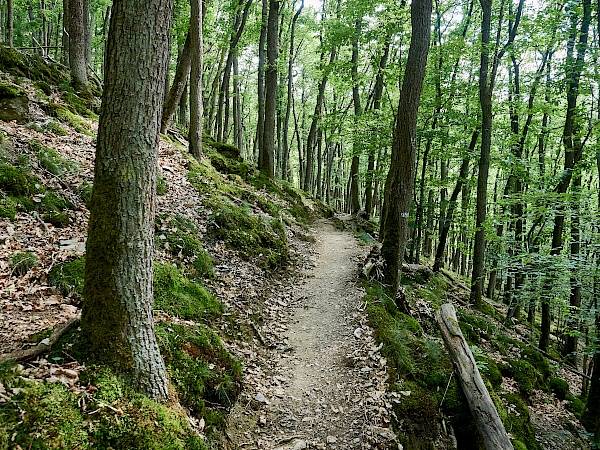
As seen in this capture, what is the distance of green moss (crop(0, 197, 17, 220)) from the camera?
5.43 metres

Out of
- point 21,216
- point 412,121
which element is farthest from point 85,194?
point 412,121

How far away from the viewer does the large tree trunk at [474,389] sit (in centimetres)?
557

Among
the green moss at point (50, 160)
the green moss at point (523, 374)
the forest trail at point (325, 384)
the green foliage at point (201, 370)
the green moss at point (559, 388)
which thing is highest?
the green moss at point (50, 160)

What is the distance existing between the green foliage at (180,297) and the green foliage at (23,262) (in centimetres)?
152

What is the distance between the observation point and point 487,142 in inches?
493

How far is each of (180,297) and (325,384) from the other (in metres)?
2.59

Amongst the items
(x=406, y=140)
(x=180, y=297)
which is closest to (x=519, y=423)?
(x=406, y=140)

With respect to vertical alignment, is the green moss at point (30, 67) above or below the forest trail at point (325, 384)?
above

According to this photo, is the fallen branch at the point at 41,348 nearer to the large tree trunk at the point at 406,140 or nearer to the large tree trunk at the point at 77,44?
the large tree trunk at the point at 406,140

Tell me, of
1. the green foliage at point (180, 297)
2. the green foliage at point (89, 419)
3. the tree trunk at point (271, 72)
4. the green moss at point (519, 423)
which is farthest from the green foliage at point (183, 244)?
the tree trunk at point (271, 72)

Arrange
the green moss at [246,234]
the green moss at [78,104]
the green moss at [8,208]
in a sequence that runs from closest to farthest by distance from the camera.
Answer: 1. the green moss at [8,208]
2. the green moss at [246,234]
3. the green moss at [78,104]

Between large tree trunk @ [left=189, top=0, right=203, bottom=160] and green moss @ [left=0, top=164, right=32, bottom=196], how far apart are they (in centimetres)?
604

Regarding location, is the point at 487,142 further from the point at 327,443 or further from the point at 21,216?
the point at 21,216

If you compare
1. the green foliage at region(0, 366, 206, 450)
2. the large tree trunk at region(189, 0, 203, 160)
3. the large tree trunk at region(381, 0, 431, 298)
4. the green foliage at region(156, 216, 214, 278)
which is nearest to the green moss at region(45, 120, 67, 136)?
the green foliage at region(156, 216, 214, 278)
